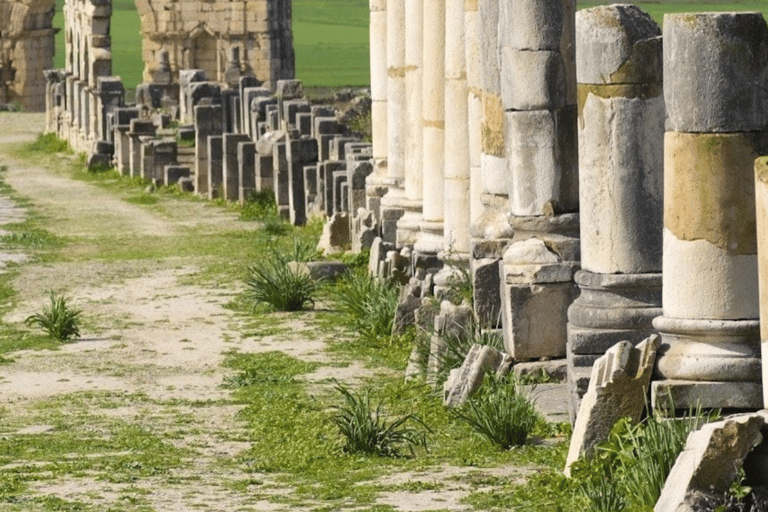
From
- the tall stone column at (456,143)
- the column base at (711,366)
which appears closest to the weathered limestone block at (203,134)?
the tall stone column at (456,143)

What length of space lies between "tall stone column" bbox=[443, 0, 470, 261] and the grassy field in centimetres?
5903

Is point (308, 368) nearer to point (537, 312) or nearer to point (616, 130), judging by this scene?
point (537, 312)

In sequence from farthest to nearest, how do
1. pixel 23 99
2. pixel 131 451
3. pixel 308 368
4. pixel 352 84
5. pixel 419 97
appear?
pixel 352 84 → pixel 23 99 → pixel 419 97 → pixel 308 368 → pixel 131 451

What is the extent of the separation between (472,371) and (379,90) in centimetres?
1248

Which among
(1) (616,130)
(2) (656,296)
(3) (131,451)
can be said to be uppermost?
(1) (616,130)

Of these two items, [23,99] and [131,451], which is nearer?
[131,451]

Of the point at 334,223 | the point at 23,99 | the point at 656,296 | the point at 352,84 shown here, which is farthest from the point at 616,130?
the point at 352,84

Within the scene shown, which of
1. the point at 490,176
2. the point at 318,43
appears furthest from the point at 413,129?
the point at 318,43

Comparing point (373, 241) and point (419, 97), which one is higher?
point (419, 97)

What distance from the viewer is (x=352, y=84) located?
78875mm

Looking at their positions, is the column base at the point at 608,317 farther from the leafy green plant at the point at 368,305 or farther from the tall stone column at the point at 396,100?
the tall stone column at the point at 396,100

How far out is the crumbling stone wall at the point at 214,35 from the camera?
59188mm

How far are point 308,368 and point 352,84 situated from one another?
6194 centimetres

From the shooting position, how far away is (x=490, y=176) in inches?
677
